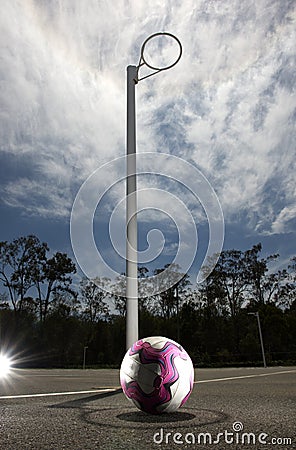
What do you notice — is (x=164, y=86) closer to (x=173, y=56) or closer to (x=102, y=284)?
(x=173, y=56)

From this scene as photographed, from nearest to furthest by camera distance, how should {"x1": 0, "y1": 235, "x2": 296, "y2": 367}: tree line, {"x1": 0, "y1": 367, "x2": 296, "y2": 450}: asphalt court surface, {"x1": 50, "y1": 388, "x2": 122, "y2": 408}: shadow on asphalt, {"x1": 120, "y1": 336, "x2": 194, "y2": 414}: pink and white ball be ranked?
{"x1": 0, "y1": 367, "x2": 296, "y2": 450}: asphalt court surface, {"x1": 120, "y1": 336, "x2": 194, "y2": 414}: pink and white ball, {"x1": 50, "y1": 388, "x2": 122, "y2": 408}: shadow on asphalt, {"x1": 0, "y1": 235, "x2": 296, "y2": 367}: tree line

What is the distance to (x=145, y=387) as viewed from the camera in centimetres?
461

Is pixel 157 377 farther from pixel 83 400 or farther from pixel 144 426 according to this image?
pixel 83 400

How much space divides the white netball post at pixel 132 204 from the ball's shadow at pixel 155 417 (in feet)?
9.82

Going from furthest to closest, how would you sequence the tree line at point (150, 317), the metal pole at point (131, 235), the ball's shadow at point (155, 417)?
the tree line at point (150, 317) < the metal pole at point (131, 235) < the ball's shadow at point (155, 417)

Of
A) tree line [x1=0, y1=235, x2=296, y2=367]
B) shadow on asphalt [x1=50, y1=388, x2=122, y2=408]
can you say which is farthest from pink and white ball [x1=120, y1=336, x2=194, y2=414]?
tree line [x1=0, y1=235, x2=296, y2=367]

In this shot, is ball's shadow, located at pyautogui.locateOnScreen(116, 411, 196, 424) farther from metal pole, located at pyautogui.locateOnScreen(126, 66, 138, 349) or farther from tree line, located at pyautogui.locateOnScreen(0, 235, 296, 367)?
tree line, located at pyautogui.locateOnScreen(0, 235, 296, 367)

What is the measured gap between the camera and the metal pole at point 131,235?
7.96 metres

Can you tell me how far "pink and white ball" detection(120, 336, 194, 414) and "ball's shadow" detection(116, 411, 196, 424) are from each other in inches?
2.8

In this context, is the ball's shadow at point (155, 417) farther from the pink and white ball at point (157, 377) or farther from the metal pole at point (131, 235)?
the metal pole at point (131, 235)

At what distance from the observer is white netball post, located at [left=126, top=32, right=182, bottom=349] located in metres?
8.02

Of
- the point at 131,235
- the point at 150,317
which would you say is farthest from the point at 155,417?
the point at 150,317

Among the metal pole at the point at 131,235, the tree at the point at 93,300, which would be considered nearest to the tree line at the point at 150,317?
the tree at the point at 93,300

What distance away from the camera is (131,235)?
834 cm
